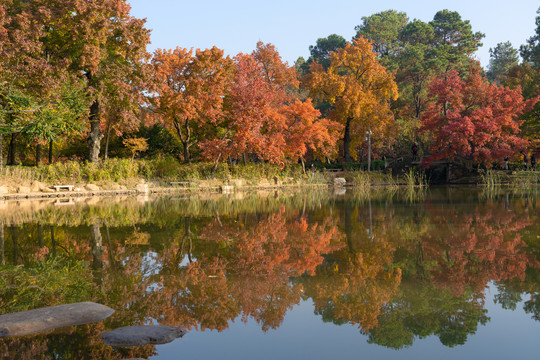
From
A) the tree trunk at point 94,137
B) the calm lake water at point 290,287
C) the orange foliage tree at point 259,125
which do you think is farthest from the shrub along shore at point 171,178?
the calm lake water at point 290,287

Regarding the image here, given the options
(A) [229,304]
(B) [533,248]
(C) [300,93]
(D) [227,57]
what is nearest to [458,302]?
(A) [229,304]

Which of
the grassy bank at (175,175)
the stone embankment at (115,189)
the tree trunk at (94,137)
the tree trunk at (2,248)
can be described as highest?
the tree trunk at (94,137)

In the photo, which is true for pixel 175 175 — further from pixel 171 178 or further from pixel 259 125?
pixel 259 125

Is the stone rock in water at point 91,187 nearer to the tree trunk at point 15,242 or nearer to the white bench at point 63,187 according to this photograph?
the white bench at point 63,187

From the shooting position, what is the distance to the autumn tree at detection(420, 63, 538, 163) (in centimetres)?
3002

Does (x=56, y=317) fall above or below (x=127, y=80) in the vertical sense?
below

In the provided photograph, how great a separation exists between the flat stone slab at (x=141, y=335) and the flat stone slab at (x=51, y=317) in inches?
20.1

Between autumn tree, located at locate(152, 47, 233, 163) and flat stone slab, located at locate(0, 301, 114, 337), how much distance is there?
2258 centimetres

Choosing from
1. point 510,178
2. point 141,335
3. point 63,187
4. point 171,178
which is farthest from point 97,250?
point 510,178

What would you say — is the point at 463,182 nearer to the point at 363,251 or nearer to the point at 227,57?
the point at 227,57

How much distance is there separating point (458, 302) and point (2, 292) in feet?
15.3

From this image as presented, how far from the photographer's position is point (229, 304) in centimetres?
472

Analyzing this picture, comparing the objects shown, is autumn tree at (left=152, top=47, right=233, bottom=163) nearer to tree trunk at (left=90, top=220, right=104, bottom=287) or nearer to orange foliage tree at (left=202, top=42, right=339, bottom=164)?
orange foliage tree at (left=202, top=42, right=339, bottom=164)

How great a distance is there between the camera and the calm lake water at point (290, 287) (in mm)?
3688
